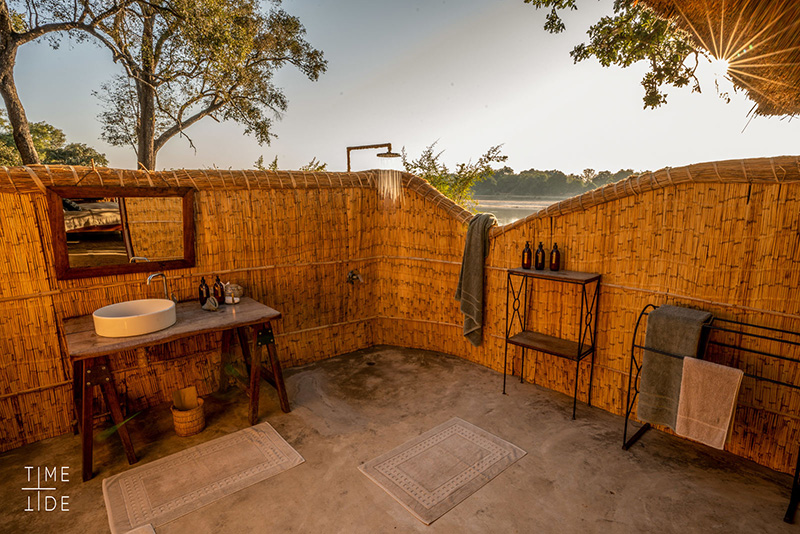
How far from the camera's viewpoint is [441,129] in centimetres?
696

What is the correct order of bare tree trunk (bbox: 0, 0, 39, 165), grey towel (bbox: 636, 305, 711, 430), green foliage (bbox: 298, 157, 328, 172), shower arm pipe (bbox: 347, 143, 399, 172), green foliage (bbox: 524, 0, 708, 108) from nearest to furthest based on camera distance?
grey towel (bbox: 636, 305, 711, 430)
shower arm pipe (bbox: 347, 143, 399, 172)
green foliage (bbox: 524, 0, 708, 108)
bare tree trunk (bbox: 0, 0, 39, 165)
green foliage (bbox: 298, 157, 328, 172)

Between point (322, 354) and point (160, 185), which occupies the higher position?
point (160, 185)

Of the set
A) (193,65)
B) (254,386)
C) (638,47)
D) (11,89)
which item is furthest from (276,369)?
(193,65)

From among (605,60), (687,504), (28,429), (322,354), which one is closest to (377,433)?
(322,354)

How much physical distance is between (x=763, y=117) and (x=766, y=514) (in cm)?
391

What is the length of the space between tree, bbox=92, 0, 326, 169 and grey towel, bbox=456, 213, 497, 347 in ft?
25.1

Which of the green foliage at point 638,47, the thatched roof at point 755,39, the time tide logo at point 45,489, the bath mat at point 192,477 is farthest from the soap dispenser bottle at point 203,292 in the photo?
the green foliage at point 638,47

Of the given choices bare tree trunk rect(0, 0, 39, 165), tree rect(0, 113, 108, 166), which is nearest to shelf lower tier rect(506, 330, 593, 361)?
bare tree trunk rect(0, 0, 39, 165)

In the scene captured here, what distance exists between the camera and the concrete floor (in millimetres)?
2283

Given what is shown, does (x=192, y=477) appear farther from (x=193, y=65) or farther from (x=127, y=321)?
(x=193, y=65)

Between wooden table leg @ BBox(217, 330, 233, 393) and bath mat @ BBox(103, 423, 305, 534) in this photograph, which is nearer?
bath mat @ BBox(103, 423, 305, 534)

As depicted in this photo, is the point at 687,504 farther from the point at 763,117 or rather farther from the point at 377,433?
the point at 763,117

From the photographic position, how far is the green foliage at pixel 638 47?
21.7 feet

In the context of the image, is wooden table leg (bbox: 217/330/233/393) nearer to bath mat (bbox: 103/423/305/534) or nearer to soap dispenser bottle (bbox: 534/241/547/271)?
bath mat (bbox: 103/423/305/534)
